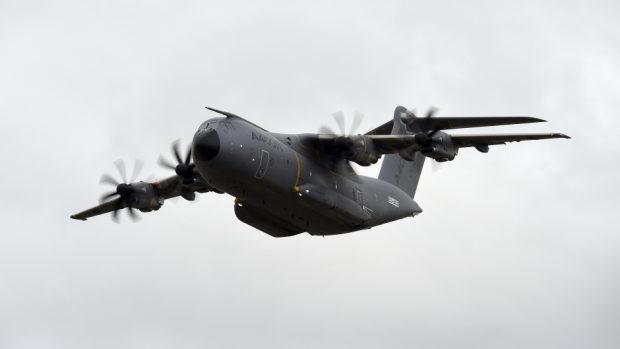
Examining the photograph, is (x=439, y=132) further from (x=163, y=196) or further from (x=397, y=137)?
(x=163, y=196)

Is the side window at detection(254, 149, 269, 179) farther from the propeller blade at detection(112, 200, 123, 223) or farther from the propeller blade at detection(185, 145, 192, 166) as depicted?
the propeller blade at detection(112, 200, 123, 223)

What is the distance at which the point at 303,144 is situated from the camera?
41688 mm

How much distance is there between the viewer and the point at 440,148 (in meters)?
40.7

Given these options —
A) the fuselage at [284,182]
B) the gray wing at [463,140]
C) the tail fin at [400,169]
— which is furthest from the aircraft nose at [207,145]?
the tail fin at [400,169]

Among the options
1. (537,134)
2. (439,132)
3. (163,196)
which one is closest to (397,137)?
(439,132)

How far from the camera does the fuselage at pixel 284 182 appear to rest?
127 feet

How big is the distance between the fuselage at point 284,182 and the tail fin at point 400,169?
234 centimetres

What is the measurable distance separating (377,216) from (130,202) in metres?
8.36

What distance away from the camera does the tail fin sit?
4634cm

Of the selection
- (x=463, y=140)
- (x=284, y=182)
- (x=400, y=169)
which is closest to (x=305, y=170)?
(x=284, y=182)

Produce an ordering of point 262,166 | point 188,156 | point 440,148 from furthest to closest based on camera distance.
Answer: point 188,156 < point 440,148 < point 262,166

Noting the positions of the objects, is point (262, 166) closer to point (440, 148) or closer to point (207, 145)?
point (207, 145)

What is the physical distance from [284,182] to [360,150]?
297 centimetres

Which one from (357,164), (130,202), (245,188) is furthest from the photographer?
(130,202)
